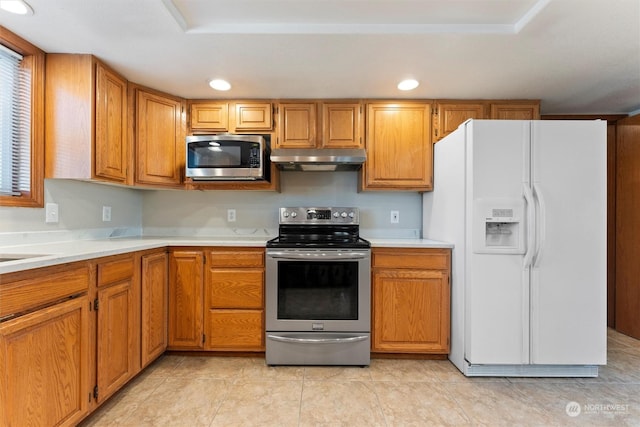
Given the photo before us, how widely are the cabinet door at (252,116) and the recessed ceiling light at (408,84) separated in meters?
1.07

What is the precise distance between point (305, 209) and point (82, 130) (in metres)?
1.64

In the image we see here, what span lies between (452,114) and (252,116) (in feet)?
5.55

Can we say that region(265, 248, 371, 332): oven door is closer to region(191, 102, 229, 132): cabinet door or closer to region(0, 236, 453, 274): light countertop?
region(0, 236, 453, 274): light countertop

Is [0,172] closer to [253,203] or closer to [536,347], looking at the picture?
[253,203]

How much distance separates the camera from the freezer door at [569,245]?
1.92 meters

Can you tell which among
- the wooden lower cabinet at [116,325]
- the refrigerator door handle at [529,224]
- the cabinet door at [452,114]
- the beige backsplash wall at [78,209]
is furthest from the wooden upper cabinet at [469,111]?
the beige backsplash wall at [78,209]

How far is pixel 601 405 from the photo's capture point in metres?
1.71

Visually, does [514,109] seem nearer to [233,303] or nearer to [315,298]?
[315,298]

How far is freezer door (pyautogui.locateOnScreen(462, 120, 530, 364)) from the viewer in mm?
1931

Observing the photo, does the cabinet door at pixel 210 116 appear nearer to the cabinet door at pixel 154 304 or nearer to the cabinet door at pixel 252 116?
the cabinet door at pixel 252 116

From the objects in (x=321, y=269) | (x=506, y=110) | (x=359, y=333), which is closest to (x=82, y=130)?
(x=321, y=269)

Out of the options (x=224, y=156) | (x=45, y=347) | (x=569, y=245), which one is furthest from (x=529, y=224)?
(x=45, y=347)

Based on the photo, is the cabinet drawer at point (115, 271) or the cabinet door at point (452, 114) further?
the cabinet door at point (452, 114)

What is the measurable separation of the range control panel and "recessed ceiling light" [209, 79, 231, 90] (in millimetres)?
1079
